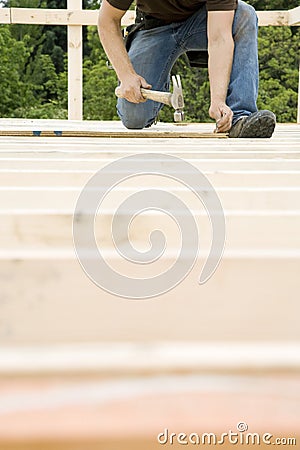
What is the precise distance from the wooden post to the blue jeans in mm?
2066

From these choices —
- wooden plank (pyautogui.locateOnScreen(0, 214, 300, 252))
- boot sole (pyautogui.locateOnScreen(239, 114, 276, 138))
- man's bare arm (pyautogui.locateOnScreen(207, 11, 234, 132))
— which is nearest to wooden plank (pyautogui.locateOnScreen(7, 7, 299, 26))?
man's bare arm (pyautogui.locateOnScreen(207, 11, 234, 132))

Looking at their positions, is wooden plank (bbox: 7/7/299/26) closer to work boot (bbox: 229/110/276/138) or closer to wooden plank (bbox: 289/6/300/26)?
wooden plank (bbox: 289/6/300/26)

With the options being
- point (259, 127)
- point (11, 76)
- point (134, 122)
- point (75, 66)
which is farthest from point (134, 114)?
point (11, 76)

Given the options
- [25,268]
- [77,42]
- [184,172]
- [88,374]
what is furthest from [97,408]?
[77,42]

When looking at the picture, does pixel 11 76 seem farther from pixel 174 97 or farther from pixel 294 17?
pixel 174 97

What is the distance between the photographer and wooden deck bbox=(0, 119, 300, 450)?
1.32ft

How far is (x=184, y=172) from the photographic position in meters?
1.22

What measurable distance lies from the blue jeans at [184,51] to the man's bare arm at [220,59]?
0.05m

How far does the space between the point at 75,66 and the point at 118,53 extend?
8.11 feet

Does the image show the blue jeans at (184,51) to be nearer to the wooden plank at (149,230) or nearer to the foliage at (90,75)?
the wooden plank at (149,230)

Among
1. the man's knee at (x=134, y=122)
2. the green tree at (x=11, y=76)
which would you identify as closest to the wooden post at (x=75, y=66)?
the man's knee at (x=134, y=122)

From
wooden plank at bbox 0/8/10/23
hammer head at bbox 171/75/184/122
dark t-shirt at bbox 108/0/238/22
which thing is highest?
wooden plank at bbox 0/8/10/23

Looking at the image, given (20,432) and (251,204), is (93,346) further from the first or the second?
(251,204)

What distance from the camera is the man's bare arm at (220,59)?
233 cm
